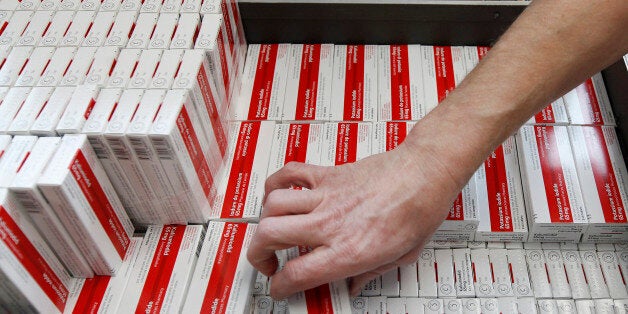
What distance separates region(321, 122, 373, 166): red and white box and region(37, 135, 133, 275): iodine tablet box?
63 cm

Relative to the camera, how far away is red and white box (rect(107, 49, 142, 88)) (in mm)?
1675

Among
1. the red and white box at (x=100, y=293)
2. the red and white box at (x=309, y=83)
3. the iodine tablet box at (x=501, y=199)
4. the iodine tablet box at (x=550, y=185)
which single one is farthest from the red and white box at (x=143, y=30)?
the iodine tablet box at (x=550, y=185)

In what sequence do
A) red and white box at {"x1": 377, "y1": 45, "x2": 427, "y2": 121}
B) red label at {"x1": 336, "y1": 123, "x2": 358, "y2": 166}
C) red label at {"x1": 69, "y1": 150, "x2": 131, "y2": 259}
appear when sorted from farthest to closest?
red and white box at {"x1": 377, "y1": 45, "x2": 427, "y2": 121} → red label at {"x1": 336, "y1": 123, "x2": 358, "y2": 166} → red label at {"x1": 69, "y1": 150, "x2": 131, "y2": 259}

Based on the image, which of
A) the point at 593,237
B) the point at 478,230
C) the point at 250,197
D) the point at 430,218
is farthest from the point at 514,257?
the point at 250,197

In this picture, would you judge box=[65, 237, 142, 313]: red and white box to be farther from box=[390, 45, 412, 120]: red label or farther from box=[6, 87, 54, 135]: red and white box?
box=[390, 45, 412, 120]: red label

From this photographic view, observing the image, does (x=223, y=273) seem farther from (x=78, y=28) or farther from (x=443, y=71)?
(x=443, y=71)

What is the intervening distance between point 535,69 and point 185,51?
3.05ft

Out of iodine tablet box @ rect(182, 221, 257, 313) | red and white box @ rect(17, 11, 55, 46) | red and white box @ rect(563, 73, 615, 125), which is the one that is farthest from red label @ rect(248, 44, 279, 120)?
red and white box @ rect(563, 73, 615, 125)

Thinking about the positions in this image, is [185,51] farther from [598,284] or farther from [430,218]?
[598,284]

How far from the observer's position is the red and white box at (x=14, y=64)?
1705mm

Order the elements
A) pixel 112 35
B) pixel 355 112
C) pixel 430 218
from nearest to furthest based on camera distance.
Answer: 1. pixel 430 218
2. pixel 112 35
3. pixel 355 112

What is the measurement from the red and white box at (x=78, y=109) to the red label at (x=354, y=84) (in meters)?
0.80

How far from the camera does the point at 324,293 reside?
5.16 feet

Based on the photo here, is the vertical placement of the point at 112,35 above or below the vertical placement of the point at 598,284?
above
